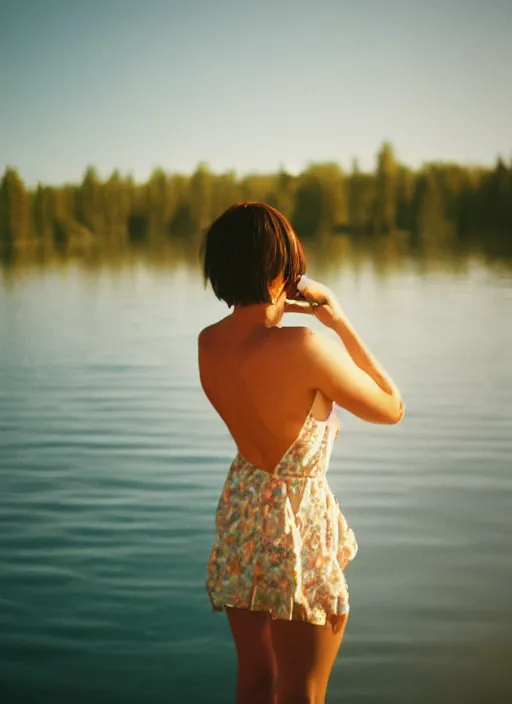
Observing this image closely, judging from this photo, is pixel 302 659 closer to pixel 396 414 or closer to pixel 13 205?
pixel 396 414

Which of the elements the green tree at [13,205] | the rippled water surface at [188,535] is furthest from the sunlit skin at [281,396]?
the green tree at [13,205]

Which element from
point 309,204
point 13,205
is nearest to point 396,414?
point 13,205

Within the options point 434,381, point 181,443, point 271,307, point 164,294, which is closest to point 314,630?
point 271,307

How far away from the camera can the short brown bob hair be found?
5.99ft

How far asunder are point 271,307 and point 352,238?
70706mm

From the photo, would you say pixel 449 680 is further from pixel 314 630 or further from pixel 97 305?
pixel 97 305

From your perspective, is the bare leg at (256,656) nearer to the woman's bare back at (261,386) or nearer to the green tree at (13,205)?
the woman's bare back at (261,386)

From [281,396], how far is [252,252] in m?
0.23

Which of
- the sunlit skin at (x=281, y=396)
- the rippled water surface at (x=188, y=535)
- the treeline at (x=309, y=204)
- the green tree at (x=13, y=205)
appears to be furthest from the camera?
the treeline at (x=309, y=204)

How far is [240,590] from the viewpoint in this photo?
189cm

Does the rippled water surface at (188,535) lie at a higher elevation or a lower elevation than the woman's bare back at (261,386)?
lower

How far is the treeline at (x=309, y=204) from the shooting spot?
220ft

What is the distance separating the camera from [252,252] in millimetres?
1832

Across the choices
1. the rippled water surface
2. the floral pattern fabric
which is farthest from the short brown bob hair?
the rippled water surface
